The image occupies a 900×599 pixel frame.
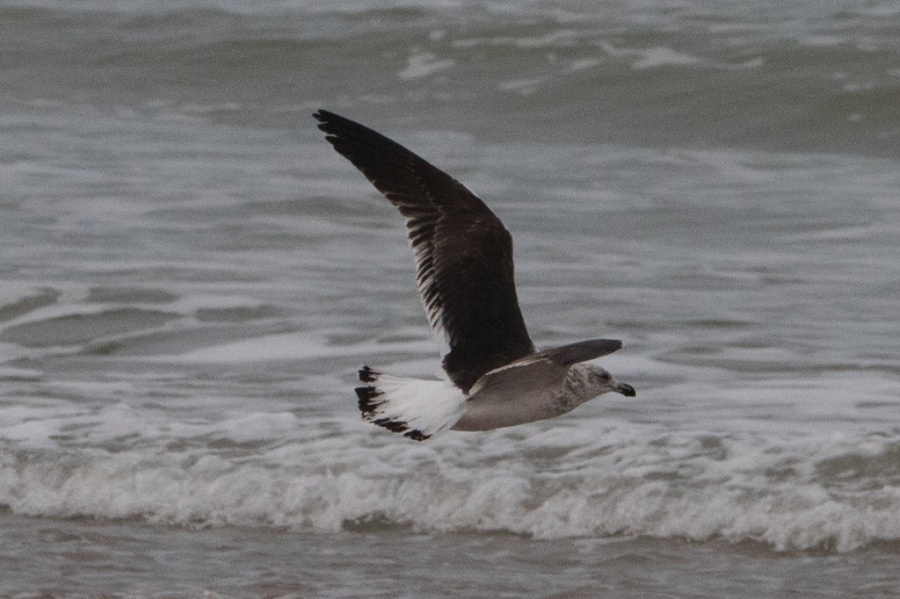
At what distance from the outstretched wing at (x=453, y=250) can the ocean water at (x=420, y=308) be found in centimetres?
64

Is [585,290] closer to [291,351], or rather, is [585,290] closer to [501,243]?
[291,351]

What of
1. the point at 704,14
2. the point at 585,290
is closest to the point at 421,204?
the point at 585,290

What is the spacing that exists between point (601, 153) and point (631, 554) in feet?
26.2

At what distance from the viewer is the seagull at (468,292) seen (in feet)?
17.0

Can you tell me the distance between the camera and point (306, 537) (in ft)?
18.7

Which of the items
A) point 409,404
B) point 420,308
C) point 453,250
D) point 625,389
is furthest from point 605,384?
point 420,308

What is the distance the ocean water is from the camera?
5551 millimetres

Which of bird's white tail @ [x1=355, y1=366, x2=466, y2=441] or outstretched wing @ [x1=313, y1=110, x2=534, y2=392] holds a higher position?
outstretched wing @ [x1=313, y1=110, x2=534, y2=392]

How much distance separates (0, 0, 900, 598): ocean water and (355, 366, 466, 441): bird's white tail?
491 mm

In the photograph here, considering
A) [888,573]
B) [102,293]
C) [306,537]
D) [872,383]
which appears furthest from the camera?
[102,293]

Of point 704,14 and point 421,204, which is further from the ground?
point 704,14

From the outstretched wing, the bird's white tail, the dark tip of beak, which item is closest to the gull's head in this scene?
the dark tip of beak

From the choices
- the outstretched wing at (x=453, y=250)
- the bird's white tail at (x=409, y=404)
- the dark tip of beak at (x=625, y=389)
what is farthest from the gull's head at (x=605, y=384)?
the bird's white tail at (x=409, y=404)

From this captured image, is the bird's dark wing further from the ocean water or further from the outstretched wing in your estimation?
the ocean water
